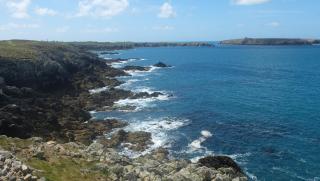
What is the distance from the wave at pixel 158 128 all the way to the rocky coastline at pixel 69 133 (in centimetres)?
137

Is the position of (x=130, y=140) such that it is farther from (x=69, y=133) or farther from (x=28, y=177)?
(x=28, y=177)

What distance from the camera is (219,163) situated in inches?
1805

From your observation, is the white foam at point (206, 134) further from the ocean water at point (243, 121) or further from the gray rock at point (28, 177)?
the gray rock at point (28, 177)

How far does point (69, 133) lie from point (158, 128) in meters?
13.8

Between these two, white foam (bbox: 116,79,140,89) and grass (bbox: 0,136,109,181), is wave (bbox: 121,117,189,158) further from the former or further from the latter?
white foam (bbox: 116,79,140,89)

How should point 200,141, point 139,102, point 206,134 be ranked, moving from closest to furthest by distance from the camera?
point 200,141, point 206,134, point 139,102

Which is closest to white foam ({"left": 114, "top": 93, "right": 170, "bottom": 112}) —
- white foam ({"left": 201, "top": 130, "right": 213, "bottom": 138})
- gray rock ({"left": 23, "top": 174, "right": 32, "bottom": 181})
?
white foam ({"left": 201, "top": 130, "right": 213, "bottom": 138})

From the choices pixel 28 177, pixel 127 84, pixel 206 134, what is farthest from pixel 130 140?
pixel 127 84

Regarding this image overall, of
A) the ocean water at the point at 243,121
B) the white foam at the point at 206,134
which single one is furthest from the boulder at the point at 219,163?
the white foam at the point at 206,134

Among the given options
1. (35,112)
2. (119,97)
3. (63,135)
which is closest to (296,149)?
(63,135)

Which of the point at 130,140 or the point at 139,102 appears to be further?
the point at 139,102

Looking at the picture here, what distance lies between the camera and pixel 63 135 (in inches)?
2359

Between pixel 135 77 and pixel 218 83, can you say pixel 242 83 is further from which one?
pixel 135 77

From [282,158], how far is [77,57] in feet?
334
